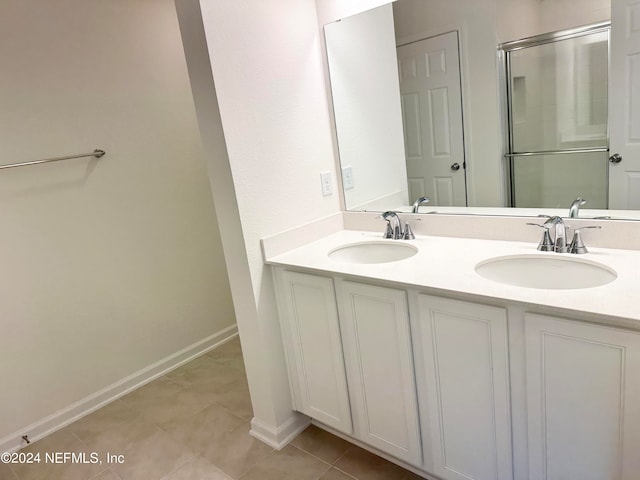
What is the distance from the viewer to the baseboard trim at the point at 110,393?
2230 mm

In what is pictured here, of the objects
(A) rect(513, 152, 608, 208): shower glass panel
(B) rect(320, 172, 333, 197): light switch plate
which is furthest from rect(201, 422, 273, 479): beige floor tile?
(A) rect(513, 152, 608, 208): shower glass panel

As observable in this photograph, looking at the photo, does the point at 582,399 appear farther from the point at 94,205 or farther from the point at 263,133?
the point at 94,205

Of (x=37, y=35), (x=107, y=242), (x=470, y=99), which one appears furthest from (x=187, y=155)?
(x=470, y=99)

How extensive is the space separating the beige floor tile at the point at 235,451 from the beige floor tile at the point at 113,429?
1.25 ft

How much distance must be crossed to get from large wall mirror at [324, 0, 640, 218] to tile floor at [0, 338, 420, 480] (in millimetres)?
1114

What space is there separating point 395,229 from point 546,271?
0.64 m

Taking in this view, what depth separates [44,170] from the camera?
7.31 feet

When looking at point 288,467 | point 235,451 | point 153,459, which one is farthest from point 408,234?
point 153,459

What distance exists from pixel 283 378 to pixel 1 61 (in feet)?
6.37

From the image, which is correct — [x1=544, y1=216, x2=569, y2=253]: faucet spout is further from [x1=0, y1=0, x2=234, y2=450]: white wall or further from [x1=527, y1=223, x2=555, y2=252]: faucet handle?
[x1=0, y1=0, x2=234, y2=450]: white wall

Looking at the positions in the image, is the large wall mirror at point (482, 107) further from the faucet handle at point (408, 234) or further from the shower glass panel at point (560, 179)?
the faucet handle at point (408, 234)

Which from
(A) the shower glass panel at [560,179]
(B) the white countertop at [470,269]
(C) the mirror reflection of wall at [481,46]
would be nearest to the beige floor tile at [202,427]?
(B) the white countertop at [470,269]

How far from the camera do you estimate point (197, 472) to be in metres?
1.89

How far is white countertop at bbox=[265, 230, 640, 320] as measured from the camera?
1.12 meters
